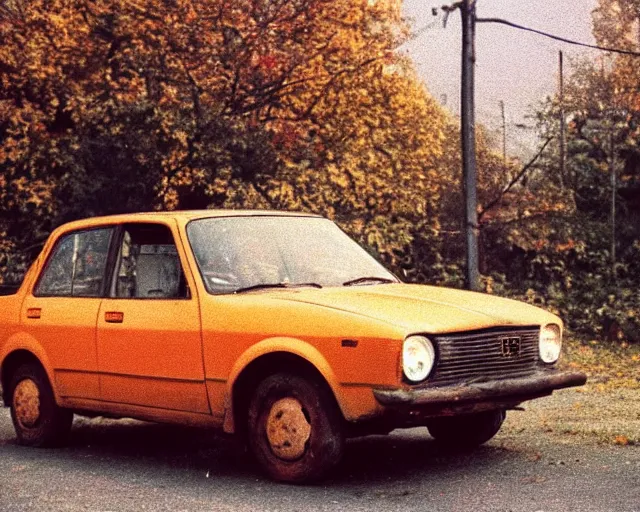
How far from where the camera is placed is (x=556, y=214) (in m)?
31.2

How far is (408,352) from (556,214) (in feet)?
83.4

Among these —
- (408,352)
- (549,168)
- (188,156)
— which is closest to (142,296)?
(408,352)

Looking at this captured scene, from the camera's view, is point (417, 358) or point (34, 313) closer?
point (417, 358)

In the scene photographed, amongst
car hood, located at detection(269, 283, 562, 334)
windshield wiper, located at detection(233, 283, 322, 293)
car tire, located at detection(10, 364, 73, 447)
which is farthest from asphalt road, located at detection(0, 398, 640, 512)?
windshield wiper, located at detection(233, 283, 322, 293)

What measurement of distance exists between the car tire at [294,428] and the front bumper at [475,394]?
434 mm

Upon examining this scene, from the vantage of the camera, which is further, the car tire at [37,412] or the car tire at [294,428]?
the car tire at [37,412]

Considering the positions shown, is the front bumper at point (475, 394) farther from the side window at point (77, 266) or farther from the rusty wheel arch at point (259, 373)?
the side window at point (77, 266)

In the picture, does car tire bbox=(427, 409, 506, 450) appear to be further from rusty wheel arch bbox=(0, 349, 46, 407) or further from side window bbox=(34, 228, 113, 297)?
rusty wheel arch bbox=(0, 349, 46, 407)

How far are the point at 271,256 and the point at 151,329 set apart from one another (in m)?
0.94

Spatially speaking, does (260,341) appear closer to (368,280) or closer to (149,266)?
(368,280)

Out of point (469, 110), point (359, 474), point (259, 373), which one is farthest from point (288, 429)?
point (469, 110)

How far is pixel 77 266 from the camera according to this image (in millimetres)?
8930

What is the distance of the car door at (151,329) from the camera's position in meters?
7.56

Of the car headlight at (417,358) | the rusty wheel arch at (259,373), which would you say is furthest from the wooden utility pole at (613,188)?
the car headlight at (417,358)
